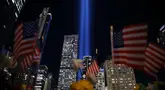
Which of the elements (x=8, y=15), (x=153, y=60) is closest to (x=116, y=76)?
(x=153, y=60)

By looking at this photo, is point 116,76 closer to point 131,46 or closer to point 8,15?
point 131,46

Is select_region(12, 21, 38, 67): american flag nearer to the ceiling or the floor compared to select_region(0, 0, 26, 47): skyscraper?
nearer to the floor

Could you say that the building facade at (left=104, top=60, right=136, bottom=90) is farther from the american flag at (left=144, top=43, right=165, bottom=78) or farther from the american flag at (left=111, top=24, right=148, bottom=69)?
the american flag at (left=144, top=43, right=165, bottom=78)

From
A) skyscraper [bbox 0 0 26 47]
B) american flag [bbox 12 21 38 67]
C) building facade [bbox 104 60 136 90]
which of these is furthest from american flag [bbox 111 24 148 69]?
skyscraper [bbox 0 0 26 47]

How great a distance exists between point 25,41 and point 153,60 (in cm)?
771

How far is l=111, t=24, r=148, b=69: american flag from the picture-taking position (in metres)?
12.3

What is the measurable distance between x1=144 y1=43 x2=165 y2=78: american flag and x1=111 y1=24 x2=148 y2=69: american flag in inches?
53.7

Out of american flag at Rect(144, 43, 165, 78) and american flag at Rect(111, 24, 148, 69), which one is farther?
american flag at Rect(144, 43, 165, 78)

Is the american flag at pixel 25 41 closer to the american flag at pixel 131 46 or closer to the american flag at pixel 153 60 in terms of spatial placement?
the american flag at pixel 131 46

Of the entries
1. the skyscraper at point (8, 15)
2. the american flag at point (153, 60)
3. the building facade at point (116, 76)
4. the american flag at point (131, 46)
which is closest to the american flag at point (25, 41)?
the american flag at point (131, 46)

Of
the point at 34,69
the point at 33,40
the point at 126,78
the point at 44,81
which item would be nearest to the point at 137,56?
the point at 33,40

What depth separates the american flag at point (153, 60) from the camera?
1351 cm

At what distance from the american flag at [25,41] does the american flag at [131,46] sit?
4.98 m

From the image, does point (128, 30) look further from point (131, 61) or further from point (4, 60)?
point (4, 60)
